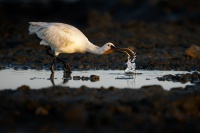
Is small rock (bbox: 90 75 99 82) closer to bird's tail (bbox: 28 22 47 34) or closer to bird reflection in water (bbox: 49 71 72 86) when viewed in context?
bird reflection in water (bbox: 49 71 72 86)

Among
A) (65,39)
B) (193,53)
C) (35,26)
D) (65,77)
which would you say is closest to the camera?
(65,77)

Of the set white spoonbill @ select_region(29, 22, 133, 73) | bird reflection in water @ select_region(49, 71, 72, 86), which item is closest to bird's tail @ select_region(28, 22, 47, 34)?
white spoonbill @ select_region(29, 22, 133, 73)

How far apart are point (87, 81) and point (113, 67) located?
2833 millimetres

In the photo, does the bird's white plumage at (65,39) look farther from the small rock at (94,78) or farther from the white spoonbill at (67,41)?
the small rock at (94,78)

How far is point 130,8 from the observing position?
33219mm

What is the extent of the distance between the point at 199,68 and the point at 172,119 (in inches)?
279

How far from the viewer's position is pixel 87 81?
43.2ft

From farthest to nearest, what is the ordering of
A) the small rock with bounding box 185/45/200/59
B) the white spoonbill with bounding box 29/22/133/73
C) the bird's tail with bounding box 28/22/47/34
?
the small rock with bounding box 185/45/200/59
the bird's tail with bounding box 28/22/47/34
the white spoonbill with bounding box 29/22/133/73

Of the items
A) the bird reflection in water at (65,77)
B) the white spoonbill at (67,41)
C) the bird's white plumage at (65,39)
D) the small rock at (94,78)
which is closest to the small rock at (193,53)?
the white spoonbill at (67,41)

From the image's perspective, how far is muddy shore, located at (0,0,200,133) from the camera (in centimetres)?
852

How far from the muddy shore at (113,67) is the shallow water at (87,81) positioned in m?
0.61

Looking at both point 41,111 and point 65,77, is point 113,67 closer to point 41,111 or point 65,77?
point 65,77

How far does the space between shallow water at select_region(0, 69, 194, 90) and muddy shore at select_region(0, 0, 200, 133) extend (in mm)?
614

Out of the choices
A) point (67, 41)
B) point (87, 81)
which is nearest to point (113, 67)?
point (67, 41)
